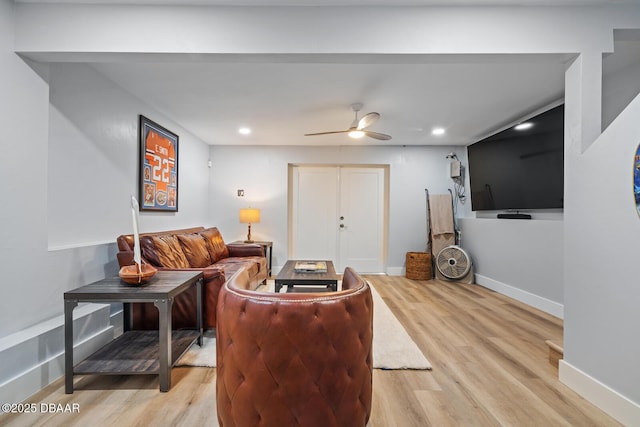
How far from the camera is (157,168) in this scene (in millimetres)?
3438

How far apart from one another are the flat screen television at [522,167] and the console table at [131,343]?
152 inches

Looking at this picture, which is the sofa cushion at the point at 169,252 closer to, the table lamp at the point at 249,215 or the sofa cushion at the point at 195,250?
the sofa cushion at the point at 195,250

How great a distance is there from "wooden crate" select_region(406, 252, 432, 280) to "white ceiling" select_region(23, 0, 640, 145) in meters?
2.12

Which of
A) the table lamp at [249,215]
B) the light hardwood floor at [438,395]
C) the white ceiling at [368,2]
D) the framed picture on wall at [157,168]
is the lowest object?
the light hardwood floor at [438,395]

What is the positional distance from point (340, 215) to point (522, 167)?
2.96 metres

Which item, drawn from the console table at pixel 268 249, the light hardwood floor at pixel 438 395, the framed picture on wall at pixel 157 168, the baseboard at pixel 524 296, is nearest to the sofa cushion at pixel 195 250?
the framed picture on wall at pixel 157 168

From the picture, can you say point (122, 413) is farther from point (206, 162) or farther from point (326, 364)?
point (206, 162)

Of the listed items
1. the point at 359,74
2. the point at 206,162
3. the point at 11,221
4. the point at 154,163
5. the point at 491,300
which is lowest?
the point at 491,300

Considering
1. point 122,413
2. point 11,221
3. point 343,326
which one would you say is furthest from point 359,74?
point 122,413

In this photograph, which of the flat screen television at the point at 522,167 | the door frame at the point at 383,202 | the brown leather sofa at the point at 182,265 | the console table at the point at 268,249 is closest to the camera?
the brown leather sofa at the point at 182,265

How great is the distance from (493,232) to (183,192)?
476cm

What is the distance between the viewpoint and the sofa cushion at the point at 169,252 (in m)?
2.66

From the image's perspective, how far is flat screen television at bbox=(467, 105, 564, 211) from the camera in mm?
3041

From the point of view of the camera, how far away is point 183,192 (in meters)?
4.20
